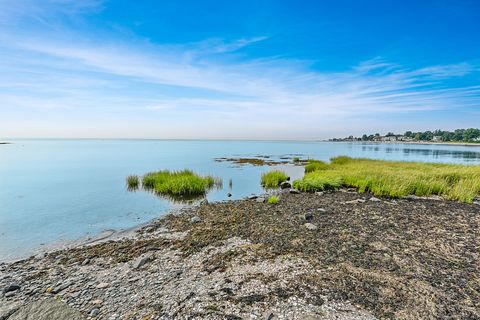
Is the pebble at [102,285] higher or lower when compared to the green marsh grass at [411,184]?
lower

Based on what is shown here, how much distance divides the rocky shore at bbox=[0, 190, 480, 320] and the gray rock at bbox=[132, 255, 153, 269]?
1.2 inches

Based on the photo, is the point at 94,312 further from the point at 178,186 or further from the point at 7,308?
the point at 178,186

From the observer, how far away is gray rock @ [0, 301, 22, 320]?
17.8 ft

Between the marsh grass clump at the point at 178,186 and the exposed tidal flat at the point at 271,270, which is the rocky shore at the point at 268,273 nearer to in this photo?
the exposed tidal flat at the point at 271,270

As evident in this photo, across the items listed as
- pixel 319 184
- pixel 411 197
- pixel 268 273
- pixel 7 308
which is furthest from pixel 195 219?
pixel 411 197

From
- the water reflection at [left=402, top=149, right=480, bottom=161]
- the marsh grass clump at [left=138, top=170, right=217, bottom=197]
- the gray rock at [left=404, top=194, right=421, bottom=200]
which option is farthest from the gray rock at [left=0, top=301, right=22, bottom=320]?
the water reflection at [left=402, top=149, right=480, bottom=161]

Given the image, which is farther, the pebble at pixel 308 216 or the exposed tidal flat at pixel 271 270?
the pebble at pixel 308 216

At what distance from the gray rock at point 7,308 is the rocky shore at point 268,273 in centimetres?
3

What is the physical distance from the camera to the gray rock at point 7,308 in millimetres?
5424

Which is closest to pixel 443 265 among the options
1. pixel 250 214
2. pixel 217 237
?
pixel 217 237

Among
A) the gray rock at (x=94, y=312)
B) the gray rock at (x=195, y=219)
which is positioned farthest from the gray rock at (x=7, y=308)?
the gray rock at (x=195, y=219)

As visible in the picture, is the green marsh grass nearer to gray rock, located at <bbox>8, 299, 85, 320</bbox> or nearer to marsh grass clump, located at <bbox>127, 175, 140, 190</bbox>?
marsh grass clump, located at <bbox>127, 175, 140, 190</bbox>

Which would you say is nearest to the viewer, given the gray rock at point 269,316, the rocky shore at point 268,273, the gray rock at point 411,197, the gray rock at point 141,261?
the gray rock at point 269,316

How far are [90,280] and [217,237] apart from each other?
439 centimetres
